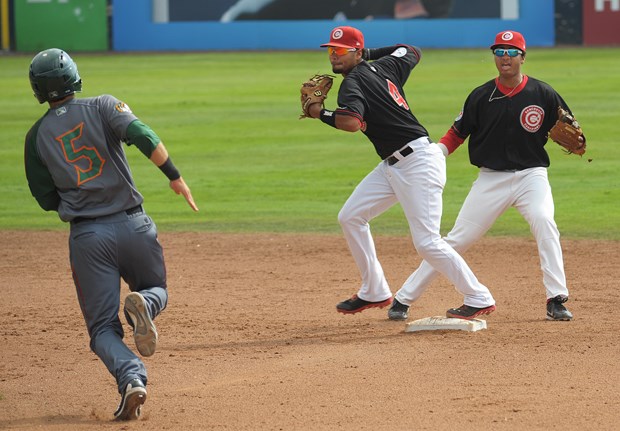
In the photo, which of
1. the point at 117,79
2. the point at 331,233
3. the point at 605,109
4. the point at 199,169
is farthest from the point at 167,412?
the point at 117,79

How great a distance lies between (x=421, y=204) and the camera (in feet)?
23.7

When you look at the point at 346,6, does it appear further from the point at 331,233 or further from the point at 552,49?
the point at 331,233

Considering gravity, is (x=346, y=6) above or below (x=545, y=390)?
above

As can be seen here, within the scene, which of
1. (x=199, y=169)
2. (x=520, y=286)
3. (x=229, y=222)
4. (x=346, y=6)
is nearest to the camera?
(x=520, y=286)

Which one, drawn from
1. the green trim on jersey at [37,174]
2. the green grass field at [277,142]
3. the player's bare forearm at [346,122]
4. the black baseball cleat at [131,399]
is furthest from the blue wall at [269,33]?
the black baseball cleat at [131,399]

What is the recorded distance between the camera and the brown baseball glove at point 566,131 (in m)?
7.51

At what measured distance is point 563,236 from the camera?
11.3 metres

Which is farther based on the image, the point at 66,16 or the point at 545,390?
the point at 66,16

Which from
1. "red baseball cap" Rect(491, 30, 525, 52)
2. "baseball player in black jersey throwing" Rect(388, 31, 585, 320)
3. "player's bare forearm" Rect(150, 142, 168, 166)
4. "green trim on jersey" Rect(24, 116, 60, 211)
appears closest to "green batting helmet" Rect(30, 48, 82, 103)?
"green trim on jersey" Rect(24, 116, 60, 211)

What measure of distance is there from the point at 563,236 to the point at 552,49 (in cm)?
1910

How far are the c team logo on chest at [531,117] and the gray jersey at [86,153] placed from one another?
3080mm

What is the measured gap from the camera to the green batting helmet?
18.2ft

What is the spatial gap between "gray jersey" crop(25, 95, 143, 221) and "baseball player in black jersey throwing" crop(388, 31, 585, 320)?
275 centimetres

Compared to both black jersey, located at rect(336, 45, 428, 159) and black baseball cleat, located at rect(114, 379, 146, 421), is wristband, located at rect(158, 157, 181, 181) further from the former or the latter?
black jersey, located at rect(336, 45, 428, 159)
